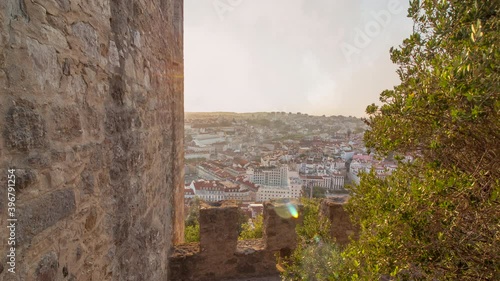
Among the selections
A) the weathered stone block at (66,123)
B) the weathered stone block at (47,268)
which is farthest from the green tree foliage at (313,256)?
the weathered stone block at (66,123)

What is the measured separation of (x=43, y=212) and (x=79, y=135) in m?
0.50

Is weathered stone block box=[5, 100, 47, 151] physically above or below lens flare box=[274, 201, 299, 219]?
above

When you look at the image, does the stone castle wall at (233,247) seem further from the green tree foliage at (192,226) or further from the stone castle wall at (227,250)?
the green tree foliage at (192,226)

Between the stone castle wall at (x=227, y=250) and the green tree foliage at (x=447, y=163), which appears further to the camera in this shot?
the stone castle wall at (x=227, y=250)

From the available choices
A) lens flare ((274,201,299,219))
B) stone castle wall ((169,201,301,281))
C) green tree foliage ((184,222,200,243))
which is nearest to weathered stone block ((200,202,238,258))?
stone castle wall ((169,201,301,281))

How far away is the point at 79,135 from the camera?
179 cm

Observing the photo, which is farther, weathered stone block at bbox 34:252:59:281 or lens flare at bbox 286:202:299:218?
lens flare at bbox 286:202:299:218

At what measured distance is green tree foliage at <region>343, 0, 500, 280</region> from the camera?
1611mm

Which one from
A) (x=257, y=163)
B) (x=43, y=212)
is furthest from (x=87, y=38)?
(x=257, y=163)

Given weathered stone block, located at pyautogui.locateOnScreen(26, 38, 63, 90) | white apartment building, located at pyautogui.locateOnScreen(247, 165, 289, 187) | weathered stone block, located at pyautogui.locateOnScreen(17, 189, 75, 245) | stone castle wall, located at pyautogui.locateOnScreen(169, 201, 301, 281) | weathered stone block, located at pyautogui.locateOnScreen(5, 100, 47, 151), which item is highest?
weathered stone block, located at pyautogui.locateOnScreen(26, 38, 63, 90)

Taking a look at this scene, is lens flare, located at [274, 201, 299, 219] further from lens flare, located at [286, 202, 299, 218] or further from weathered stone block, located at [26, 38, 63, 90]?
weathered stone block, located at [26, 38, 63, 90]

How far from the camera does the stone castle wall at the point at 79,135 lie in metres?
1.29

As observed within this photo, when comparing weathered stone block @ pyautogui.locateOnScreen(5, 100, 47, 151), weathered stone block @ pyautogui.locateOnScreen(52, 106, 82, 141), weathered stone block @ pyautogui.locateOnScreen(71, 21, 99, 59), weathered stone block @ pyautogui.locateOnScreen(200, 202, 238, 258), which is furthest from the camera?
weathered stone block @ pyautogui.locateOnScreen(200, 202, 238, 258)

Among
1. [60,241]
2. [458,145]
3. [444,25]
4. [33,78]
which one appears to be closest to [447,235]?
[458,145]
